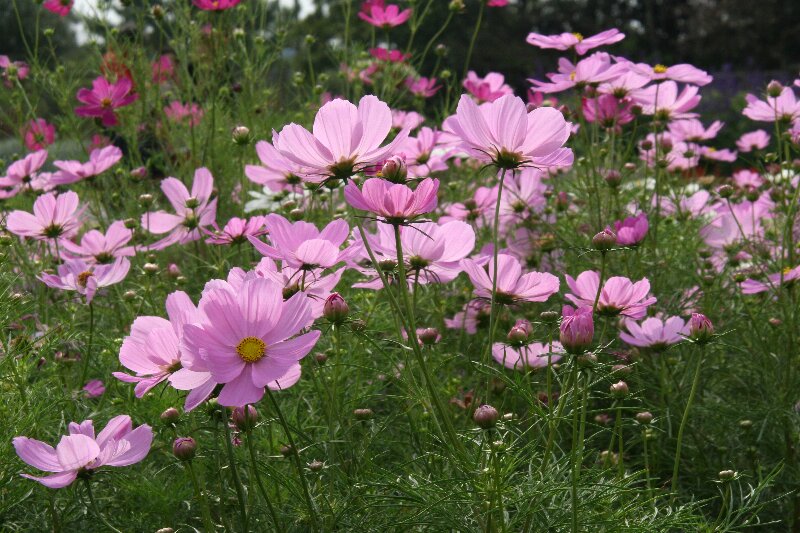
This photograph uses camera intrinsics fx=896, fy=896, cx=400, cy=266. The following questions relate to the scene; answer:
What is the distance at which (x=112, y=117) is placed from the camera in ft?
7.14

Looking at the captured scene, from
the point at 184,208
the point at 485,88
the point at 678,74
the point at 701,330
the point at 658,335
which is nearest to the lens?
the point at 701,330

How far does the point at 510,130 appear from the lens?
0.99 metres

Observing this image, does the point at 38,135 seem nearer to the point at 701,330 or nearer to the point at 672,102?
the point at 672,102

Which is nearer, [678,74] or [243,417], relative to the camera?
[243,417]

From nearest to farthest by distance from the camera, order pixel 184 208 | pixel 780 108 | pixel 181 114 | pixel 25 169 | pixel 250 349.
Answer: pixel 250 349 < pixel 184 208 < pixel 780 108 < pixel 25 169 < pixel 181 114

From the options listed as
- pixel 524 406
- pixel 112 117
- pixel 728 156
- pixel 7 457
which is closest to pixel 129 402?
pixel 7 457

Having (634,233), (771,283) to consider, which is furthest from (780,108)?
(634,233)

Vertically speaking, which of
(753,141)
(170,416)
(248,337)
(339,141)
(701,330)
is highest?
(339,141)

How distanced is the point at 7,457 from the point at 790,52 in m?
14.8

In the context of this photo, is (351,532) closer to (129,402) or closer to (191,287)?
(129,402)

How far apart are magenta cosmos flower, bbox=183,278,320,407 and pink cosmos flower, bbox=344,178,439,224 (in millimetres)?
134

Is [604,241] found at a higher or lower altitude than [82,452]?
higher

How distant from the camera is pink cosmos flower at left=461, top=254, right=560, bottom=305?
45.3 inches

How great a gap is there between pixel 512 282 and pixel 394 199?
0.28 metres
